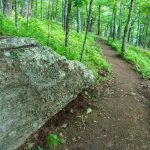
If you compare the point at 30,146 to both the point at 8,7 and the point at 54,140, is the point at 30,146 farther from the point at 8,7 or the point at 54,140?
the point at 8,7

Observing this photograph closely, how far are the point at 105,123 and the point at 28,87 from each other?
2.92 metres

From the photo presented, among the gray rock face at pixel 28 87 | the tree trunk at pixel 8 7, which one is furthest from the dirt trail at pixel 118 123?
the tree trunk at pixel 8 7

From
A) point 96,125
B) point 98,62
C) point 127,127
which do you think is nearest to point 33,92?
point 96,125

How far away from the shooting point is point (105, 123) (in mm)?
8570

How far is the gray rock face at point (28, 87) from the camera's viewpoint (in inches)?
253

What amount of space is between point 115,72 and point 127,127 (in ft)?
18.0

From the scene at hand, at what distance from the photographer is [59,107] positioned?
25.9 ft

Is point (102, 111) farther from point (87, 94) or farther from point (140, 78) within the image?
point (140, 78)

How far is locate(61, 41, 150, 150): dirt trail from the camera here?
766cm

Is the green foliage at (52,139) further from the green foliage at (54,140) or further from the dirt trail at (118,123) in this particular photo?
the dirt trail at (118,123)

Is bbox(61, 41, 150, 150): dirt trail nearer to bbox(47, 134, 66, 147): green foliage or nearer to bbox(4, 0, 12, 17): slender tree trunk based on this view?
bbox(47, 134, 66, 147): green foliage

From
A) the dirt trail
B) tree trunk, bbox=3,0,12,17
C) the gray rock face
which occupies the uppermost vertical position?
tree trunk, bbox=3,0,12,17

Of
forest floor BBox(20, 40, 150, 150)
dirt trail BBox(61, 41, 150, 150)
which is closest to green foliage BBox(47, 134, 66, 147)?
forest floor BBox(20, 40, 150, 150)

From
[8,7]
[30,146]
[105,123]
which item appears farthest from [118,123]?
[8,7]
